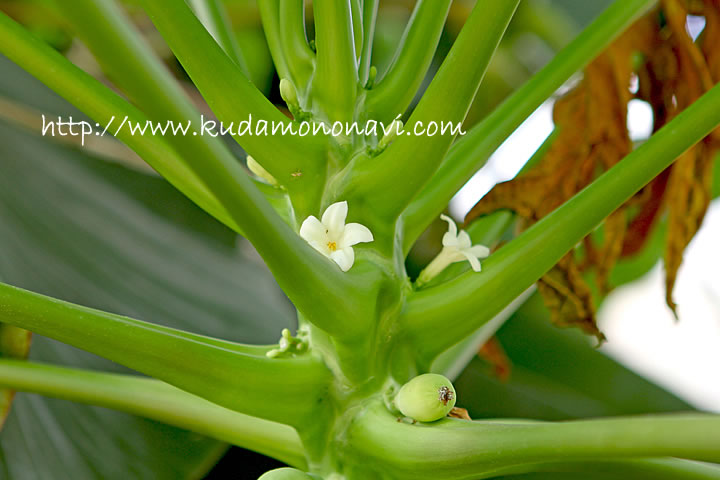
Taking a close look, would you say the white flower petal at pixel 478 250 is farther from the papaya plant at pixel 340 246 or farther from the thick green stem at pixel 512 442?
the thick green stem at pixel 512 442

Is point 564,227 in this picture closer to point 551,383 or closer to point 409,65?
point 409,65

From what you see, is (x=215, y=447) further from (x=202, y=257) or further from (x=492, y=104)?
(x=492, y=104)

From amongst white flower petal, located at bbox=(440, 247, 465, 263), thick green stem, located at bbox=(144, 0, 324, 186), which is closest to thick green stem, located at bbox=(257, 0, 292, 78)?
thick green stem, located at bbox=(144, 0, 324, 186)

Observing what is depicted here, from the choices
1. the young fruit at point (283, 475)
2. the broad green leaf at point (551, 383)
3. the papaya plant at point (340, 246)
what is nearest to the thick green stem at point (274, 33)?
the papaya plant at point (340, 246)

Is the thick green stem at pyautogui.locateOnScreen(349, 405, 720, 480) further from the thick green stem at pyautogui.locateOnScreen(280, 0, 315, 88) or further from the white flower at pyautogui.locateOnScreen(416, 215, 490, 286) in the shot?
the thick green stem at pyautogui.locateOnScreen(280, 0, 315, 88)

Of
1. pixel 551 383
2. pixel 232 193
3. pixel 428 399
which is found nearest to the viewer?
pixel 232 193

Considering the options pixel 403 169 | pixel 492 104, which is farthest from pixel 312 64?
pixel 492 104

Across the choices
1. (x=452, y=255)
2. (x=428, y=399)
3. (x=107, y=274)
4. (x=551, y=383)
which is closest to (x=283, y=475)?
(x=428, y=399)

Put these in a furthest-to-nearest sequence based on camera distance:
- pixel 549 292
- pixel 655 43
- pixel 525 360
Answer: pixel 525 360 < pixel 655 43 < pixel 549 292
